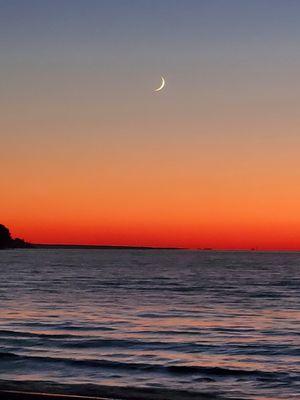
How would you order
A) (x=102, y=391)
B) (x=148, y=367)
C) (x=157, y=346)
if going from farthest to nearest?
(x=157, y=346) < (x=148, y=367) < (x=102, y=391)

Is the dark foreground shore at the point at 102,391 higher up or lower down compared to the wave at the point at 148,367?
higher up

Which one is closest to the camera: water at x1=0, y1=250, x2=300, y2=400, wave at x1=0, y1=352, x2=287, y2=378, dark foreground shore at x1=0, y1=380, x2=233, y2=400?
dark foreground shore at x1=0, y1=380, x2=233, y2=400

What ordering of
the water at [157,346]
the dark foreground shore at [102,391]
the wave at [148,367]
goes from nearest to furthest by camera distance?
the dark foreground shore at [102,391]
the water at [157,346]
the wave at [148,367]

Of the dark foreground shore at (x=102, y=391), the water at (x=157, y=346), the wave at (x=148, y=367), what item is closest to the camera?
the dark foreground shore at (x=102, y=391)

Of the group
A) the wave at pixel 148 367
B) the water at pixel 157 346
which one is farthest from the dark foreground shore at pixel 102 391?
the wave at pixel 148 367

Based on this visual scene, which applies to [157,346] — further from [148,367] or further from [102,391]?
[102,391]

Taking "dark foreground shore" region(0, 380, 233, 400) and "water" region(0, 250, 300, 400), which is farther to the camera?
"water" region(0, 250, 300, 400)

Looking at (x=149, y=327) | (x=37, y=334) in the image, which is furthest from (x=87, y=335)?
(x=149, y=327)

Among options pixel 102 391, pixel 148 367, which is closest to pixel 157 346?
pixel 148 367

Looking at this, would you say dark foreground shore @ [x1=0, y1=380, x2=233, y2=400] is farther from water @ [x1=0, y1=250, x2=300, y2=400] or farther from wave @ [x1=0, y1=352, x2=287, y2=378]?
wave @ [x1=0, y1=352, x2=287, y2=378]

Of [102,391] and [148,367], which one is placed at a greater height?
[102,391]

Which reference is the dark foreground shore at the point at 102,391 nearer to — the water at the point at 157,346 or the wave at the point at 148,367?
the water at the point at 157,346

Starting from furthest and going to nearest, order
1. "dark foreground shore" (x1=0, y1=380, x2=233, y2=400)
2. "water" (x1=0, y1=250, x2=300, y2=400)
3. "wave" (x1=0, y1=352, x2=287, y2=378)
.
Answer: "wave" (x1=0, y1=352, x2=287, y2=378) < "water" (x1=0, y1=250, x2=300, y2=400) < "dark foreground shore" (x1=0, y1=380, x2=233, y2=400)

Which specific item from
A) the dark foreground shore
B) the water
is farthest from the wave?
the dark foreground shore
